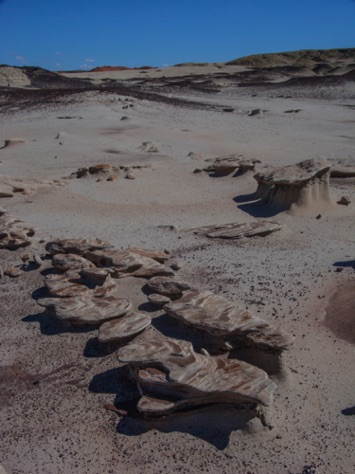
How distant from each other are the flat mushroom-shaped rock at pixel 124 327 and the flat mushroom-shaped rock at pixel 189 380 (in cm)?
38

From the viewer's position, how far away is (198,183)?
34.1 ft

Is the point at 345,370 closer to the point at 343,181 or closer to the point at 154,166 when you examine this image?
the point at 343,181

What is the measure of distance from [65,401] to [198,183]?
269 inches

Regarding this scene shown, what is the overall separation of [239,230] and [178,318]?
2815 mm

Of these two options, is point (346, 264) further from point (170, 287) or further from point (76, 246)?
point (76, 246)

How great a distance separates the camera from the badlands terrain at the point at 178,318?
367cm

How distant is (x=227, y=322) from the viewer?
4.51m

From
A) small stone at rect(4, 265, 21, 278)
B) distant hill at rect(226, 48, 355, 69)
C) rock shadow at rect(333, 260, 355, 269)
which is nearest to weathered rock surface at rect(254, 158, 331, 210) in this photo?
rock shadow at rect(333, 260, 355, 269)

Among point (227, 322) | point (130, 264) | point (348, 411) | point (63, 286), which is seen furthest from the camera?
point (130, 264)

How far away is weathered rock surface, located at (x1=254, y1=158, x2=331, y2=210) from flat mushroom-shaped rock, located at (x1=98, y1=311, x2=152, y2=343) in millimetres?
4404

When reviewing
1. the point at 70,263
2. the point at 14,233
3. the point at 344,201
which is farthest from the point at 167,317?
the point at 344,201

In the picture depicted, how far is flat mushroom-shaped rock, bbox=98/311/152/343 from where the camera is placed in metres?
4.54

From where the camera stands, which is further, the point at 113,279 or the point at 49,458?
the point at 113,279

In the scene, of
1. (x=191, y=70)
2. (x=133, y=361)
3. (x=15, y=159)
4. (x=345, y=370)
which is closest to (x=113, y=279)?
(x=133, y=361)
